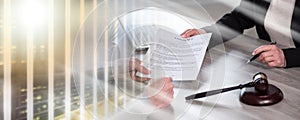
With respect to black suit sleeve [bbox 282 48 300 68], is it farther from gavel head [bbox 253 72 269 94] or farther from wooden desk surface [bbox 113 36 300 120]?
gavel head [bbox 253 72 269 94]

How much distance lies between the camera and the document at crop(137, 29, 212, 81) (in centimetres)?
89

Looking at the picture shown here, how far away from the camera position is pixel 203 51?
1124mm

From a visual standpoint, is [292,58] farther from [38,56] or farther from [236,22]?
[38,56]

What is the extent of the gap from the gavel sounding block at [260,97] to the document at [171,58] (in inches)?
6.1

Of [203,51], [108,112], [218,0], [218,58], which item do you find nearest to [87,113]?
[108,112]

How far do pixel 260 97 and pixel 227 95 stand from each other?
0.09m

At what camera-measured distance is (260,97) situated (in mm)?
902

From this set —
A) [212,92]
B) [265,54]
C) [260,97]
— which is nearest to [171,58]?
[212,92]

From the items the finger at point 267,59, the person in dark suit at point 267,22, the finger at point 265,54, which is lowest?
the finger at point 267,59

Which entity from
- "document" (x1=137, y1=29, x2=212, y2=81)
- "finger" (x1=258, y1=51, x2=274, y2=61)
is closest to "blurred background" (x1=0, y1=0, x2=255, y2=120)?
"finger" (x1=258, y1=51, x2=274, y2=61)

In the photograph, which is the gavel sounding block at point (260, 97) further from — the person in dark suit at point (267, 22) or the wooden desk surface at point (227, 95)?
the person in dark suit at point (267, 22)

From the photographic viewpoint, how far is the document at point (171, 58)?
886mm

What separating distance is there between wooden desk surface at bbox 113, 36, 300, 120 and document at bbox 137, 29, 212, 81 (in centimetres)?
3

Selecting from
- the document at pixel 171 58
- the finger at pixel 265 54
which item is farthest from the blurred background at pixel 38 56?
the document at pixel 171 58
